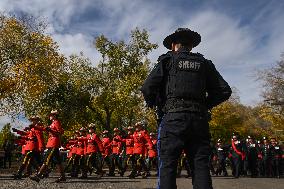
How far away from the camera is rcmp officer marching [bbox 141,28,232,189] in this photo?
430 centimetres

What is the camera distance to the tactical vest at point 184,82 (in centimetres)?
446

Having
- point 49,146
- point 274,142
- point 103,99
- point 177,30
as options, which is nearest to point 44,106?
point 103,99

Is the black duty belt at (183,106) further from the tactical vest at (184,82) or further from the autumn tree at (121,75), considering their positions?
the autumn tree at (121,75)

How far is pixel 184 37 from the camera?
477cm

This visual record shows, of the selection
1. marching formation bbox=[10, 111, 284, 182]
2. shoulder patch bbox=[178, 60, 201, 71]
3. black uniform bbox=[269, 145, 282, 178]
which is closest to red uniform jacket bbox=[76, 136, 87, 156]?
marching formation bbox=[10, 111, 284, 182]

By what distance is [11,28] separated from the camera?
3441 cm

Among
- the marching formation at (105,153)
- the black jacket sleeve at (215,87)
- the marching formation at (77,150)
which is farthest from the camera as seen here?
the marching formation at (105,153)

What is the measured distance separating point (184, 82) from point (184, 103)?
0.73 feet

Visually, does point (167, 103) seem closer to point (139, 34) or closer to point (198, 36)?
point (198, 36)

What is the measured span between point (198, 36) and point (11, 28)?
3176cm

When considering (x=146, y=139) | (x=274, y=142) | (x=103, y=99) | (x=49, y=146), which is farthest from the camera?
(x=103, y=99)

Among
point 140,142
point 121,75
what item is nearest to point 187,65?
point 140,142

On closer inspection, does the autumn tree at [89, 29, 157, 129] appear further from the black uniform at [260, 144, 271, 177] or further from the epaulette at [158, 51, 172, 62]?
the epaulette at [158, 51, 172, 62]

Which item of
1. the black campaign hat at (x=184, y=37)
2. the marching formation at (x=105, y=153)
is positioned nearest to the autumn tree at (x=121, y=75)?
the marching formation at (x=105, y=153)
